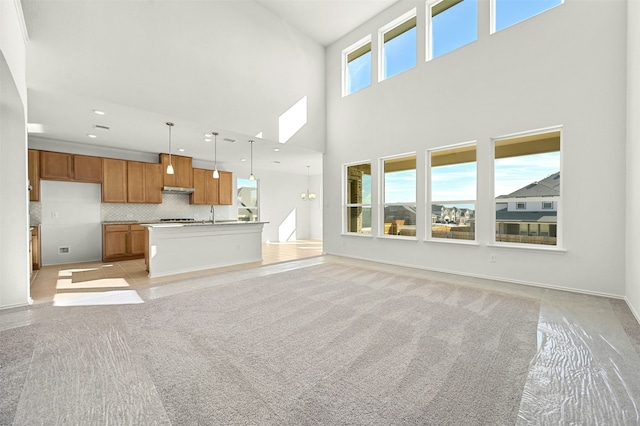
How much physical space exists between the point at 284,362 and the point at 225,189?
766 cm

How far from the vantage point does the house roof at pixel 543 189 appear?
410 centimetres

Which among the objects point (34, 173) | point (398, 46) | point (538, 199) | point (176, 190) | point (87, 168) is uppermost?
point (398, 46)

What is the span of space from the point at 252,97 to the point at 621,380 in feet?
20.8

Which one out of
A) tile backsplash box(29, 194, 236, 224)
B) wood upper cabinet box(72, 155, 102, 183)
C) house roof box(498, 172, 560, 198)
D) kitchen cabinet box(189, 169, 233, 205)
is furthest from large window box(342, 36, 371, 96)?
wood upper cabinet box(72, 155, 102, 183)

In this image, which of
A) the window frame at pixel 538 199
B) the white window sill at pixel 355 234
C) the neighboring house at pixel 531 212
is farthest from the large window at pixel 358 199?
the neighboring house at pixel 531 212

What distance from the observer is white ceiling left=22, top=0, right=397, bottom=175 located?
3.85m

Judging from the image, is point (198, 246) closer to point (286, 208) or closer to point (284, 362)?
point (284, 362)

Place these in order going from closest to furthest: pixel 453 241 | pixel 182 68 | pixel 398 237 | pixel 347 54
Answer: pixel 182 68, pixel 453 241, pixel 398 237, pixel 347 54

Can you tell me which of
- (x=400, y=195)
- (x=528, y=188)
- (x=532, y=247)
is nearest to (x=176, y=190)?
(x=400, y=195)

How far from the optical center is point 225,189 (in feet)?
29.4

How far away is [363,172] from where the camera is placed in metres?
6.92

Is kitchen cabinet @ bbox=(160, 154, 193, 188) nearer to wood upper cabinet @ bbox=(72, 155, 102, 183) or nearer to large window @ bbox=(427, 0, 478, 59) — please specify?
wood upper cabinet @ bbox=(72, 155, 102, 183)

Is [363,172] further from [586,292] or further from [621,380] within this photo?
[621,380]

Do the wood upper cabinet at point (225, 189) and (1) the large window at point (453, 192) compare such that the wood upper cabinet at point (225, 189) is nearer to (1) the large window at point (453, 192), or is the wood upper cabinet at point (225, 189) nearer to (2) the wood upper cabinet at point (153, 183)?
(2) the wood upper cabinet at point (153, 183)
